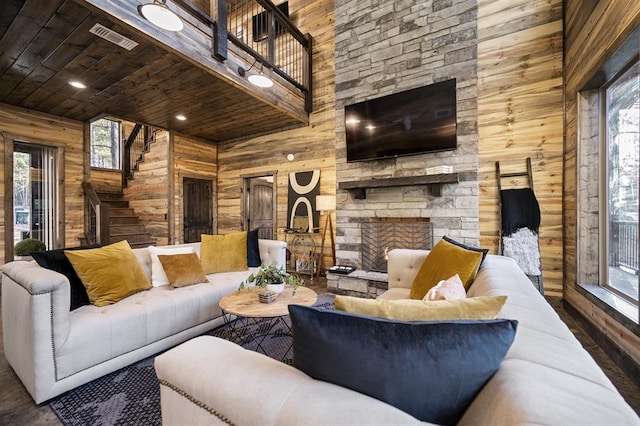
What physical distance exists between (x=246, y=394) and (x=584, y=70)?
3.78 meters

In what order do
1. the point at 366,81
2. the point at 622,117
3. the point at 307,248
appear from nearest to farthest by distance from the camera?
the point at 622,117
the point at 366,81
the point at 307,248

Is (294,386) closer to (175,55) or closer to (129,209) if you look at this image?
(175,55)

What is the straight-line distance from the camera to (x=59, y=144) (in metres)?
4.59

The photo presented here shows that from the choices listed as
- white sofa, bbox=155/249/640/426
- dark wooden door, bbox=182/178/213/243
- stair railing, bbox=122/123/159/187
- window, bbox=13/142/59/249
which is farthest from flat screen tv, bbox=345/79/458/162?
stair railing, bbox=122/123/159/187

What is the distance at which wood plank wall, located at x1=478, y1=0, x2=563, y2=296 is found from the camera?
3.27 metres

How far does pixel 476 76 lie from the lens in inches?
132

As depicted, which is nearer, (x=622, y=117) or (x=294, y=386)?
(x=294, y=386)

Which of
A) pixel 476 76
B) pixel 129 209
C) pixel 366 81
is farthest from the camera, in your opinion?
pixel 129 209

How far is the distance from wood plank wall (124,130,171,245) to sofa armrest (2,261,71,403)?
3.98 m

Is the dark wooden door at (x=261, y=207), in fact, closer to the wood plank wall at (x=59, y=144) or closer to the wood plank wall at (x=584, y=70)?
the wood plank wall at (x=59, y=144)

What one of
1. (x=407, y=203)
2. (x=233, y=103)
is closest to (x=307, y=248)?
(x=407, y=203)

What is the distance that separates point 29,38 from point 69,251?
222cm

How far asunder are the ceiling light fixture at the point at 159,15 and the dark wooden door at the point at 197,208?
13.0ft

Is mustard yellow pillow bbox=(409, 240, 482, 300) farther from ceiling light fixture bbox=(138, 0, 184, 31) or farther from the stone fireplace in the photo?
ceiling light fixture bbox=(138, 0, 184, 31)
